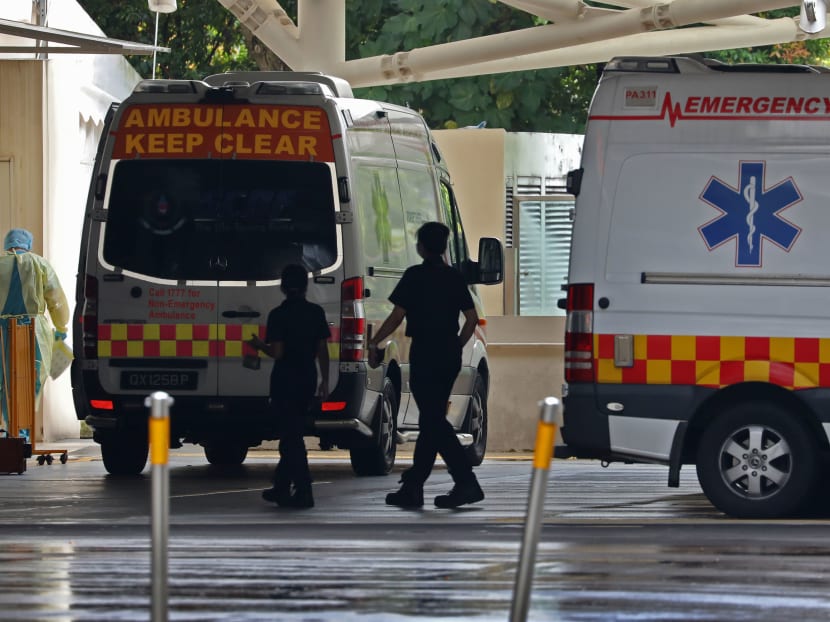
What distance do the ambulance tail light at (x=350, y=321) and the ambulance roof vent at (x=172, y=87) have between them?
1.67m

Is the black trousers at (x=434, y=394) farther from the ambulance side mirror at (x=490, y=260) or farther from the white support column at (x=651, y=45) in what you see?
the white support column at (x=651, y=45)

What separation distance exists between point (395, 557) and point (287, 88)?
4933mm

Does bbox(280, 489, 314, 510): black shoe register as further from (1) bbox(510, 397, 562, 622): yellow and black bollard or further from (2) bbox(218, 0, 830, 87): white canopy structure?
(2) bbox(218, 0, 830, 87): white canopy structure

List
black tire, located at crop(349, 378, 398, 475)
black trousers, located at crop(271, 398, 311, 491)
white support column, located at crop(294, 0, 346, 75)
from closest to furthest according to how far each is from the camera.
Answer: black trousers, located at crop(271, 398, 311, 491), black tire, located at crop(349, 378, 398, 475), white support column, located at crop(294, 0, 346, 75)

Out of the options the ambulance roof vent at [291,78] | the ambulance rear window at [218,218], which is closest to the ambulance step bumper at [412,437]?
the ambulance rear window at [218,218]

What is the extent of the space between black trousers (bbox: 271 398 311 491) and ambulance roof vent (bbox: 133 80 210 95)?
2505 mm

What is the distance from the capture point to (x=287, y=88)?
1387 centimetres

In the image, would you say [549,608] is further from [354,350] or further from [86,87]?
[86,87]

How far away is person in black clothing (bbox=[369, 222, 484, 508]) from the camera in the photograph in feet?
40.8

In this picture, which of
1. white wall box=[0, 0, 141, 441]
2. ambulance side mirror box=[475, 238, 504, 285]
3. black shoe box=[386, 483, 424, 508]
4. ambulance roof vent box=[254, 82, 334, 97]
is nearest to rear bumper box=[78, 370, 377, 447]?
black shoe box=[386, 483, 424, 508]

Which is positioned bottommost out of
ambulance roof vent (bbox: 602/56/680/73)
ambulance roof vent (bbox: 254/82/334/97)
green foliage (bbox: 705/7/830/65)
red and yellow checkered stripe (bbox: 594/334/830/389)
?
red and yellow checkered stripe (bbox: 594/334/830/389)

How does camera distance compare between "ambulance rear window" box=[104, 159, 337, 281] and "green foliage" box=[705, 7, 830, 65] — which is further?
"green foliage" box=[705, 7, 830, 65]

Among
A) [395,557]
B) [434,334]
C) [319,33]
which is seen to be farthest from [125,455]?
[319,33]

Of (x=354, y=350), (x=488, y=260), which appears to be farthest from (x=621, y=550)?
(x=488, y=260)
